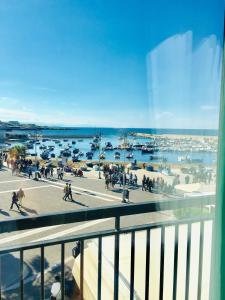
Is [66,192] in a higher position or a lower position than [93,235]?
higher

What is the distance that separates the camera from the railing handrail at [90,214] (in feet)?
4.09

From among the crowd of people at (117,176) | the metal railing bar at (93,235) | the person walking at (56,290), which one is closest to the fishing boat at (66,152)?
the crowd of people at (117,176)

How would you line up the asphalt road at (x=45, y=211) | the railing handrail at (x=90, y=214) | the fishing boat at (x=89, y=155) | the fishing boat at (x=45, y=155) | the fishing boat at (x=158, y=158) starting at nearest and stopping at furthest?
1. the railing handrail at (x=90, y=214)
2. the asphalt road at (x=45, y=211)
3. the fishing boat at (x=45, y=155)
4. the fishing boat at (x=89, y=155)
5. the fishing boat at (x=158, y=158)

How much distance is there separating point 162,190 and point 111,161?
38cm

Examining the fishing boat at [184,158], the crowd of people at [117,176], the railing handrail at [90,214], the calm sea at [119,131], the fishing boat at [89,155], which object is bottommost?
the railing handrail at [90,214]

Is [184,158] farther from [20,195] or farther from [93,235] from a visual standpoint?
[20,195]

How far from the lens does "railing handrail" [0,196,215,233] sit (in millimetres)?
1248

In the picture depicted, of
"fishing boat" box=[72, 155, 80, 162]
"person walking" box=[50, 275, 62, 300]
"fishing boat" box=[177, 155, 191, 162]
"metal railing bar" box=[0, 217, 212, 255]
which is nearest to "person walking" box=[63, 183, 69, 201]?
"fishing boat" box=[72, 155, 80, 162]

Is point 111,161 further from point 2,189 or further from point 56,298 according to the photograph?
point 56,298

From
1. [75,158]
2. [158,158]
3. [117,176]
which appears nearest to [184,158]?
[158,158]

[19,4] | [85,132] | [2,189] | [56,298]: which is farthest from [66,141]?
[56,298]

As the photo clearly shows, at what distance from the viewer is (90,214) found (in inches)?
54.4

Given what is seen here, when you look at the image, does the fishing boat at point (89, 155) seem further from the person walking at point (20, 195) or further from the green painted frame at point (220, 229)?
the green painted frame at point (220, 229)

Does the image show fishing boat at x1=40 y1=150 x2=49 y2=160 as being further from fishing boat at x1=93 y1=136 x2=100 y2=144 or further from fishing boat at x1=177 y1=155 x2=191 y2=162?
fishing boat at x1=177 y1=155 x2=191 y2=162
